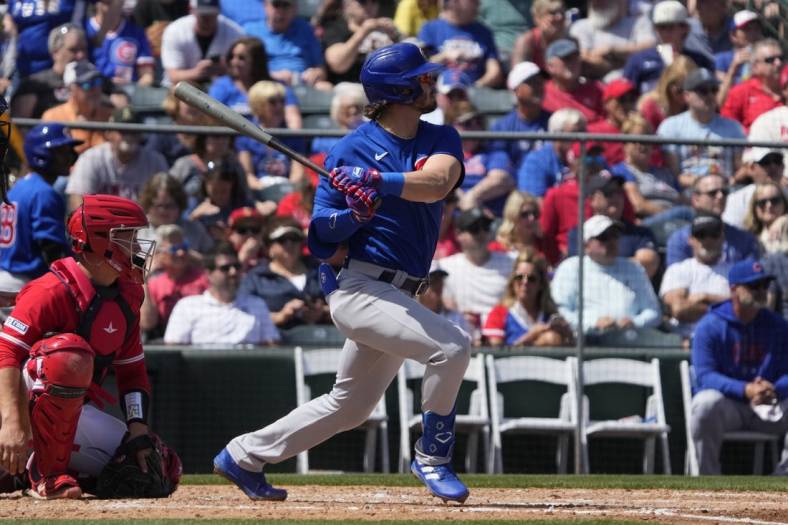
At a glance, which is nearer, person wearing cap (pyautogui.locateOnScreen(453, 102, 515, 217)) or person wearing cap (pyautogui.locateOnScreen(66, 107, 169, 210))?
person wearing cap (pyautogui.locateOnScreen(66, 107, 169, 210))

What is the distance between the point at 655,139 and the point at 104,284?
436 centimetres

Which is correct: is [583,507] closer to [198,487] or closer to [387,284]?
[387,284]

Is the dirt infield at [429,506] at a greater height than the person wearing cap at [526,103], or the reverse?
the person wearing cap at [526,103]

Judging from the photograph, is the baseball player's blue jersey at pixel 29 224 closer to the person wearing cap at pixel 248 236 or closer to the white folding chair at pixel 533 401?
the person wearing cap at pixel 248 236

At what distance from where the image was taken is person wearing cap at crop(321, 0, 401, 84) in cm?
1252

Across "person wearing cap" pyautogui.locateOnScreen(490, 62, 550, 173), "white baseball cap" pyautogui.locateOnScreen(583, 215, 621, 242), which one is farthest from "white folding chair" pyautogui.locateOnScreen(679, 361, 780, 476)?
"person wearing cap" pyautogui.locateOnScreen(490, 62, 550, 173)

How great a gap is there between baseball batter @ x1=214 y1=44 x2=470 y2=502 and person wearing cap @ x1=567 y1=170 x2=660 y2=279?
3690mm

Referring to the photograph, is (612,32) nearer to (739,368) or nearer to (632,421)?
(739,368)

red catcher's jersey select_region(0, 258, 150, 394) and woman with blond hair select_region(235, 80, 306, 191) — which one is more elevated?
woman with blond hair select_region(235, 80, 306, 191)

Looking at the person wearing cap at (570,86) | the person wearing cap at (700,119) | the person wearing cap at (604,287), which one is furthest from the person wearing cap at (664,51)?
the person wearing cap at (604,287)

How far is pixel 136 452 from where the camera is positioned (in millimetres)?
6160

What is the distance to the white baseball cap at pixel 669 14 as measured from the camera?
12672mm

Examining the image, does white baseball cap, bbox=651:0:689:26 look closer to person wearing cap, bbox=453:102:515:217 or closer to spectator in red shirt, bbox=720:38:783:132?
spectator in red shirt, bbox=720:38:783:132

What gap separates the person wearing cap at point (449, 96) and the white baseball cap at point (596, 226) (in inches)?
76.9
